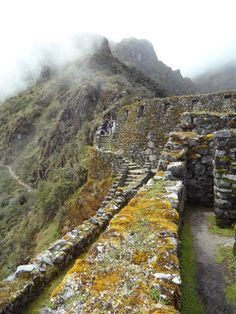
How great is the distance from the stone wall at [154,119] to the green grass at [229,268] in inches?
427

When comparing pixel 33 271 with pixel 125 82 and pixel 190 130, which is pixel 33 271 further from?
pixel 125 82

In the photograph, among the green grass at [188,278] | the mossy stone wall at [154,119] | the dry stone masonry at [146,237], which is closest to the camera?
the dry stone masonry at [146,237]

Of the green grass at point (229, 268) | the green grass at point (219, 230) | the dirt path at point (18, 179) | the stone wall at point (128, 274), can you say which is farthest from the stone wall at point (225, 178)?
the dirt path at point (18, 179)

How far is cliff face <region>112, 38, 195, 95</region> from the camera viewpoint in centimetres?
8950

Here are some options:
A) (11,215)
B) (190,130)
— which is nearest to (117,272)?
(190,130)

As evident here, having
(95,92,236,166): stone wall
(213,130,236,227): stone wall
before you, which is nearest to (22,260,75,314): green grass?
(213,130,236,227): stone wall

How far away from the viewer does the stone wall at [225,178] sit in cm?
679

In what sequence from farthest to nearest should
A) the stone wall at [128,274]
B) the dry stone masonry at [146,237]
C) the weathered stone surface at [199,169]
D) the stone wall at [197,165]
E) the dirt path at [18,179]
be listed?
the dirt path at [18,179] < the weathered stone surface at [199,169] < the stone wall at [197,165] < the dry stone masonry at [146,237] < the stone wall at [128,274]

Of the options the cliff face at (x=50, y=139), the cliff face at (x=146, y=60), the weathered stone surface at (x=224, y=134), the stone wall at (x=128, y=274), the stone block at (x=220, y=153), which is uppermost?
the cliff face at (x=146, y=60)

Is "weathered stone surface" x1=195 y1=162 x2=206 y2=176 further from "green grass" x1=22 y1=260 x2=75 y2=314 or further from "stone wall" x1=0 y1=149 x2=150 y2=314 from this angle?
"green grass" x1=22 y1=260 x2=75 y2=314

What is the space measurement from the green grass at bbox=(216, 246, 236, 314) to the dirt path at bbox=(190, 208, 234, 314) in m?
0.07

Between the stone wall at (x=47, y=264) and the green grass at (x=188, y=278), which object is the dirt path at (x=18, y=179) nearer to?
the stone wall at (x=47, y=264)

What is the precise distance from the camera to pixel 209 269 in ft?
17.3

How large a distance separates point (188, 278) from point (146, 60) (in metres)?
107
